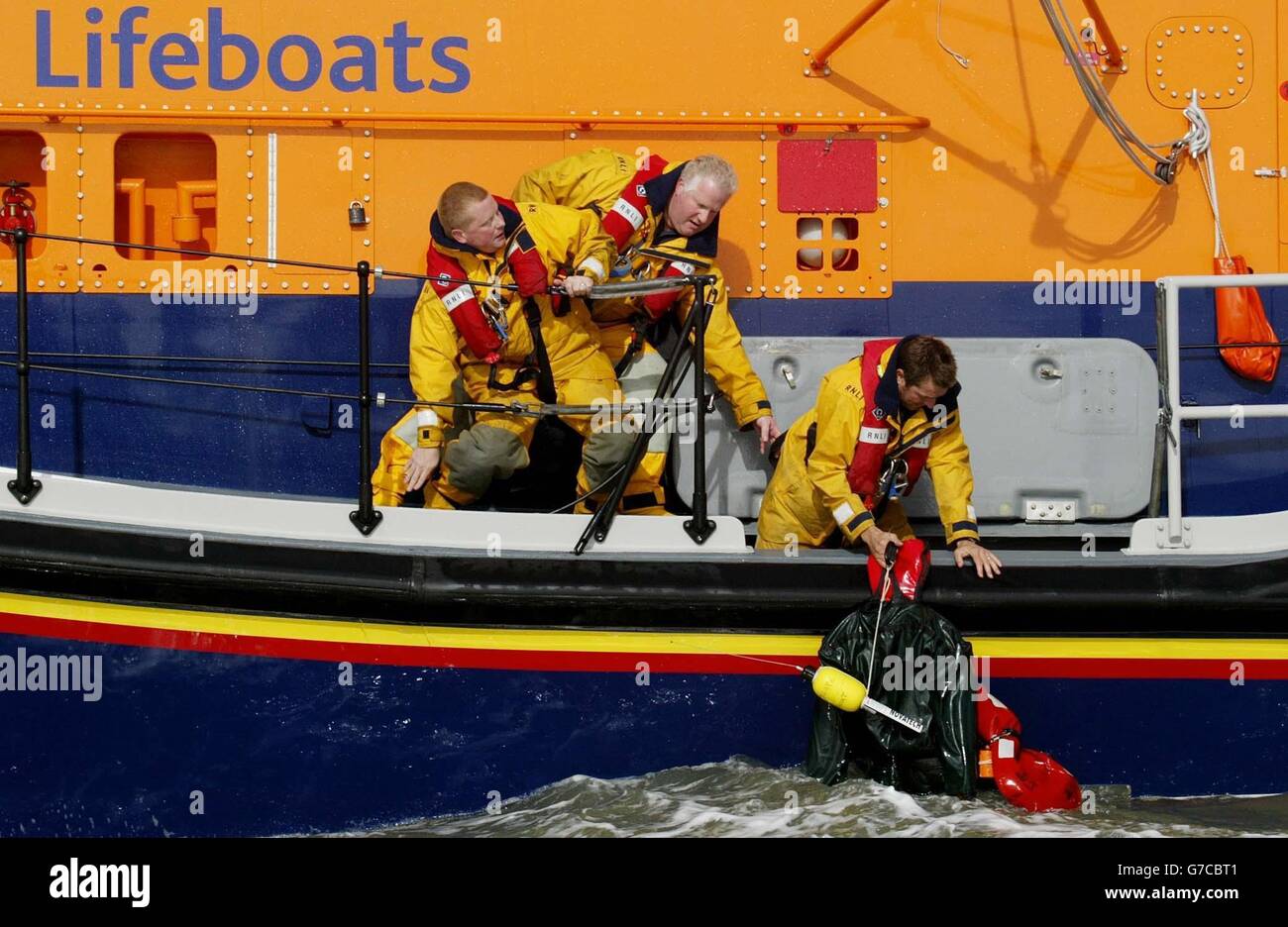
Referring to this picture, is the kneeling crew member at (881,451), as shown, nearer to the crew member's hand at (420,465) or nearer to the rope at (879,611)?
the rope at (879,611)

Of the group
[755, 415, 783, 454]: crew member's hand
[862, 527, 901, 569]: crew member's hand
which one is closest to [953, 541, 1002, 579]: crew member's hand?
[862, 527, 901, 569]: crew member's hand

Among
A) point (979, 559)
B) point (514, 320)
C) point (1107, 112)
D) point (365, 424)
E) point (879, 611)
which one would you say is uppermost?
point (1107, 112)

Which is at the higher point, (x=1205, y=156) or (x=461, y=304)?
(x=1205, y=156)

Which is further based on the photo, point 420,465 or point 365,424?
point 420,465

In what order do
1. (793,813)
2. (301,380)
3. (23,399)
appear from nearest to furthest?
(23,399)
(793,813)
(301,380)

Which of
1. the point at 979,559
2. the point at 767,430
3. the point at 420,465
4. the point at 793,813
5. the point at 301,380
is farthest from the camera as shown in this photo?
the point at 301,380

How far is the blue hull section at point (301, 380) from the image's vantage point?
455cm

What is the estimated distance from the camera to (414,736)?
405 cm

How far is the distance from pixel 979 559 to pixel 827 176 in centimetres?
127

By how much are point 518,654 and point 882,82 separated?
79.4 inches

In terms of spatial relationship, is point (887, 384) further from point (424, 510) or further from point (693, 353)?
point (424, 510)


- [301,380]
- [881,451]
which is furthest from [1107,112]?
[301,380]

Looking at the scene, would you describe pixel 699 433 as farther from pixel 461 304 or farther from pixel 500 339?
pixel 461 304

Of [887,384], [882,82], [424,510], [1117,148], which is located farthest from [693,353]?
[1117,148]
